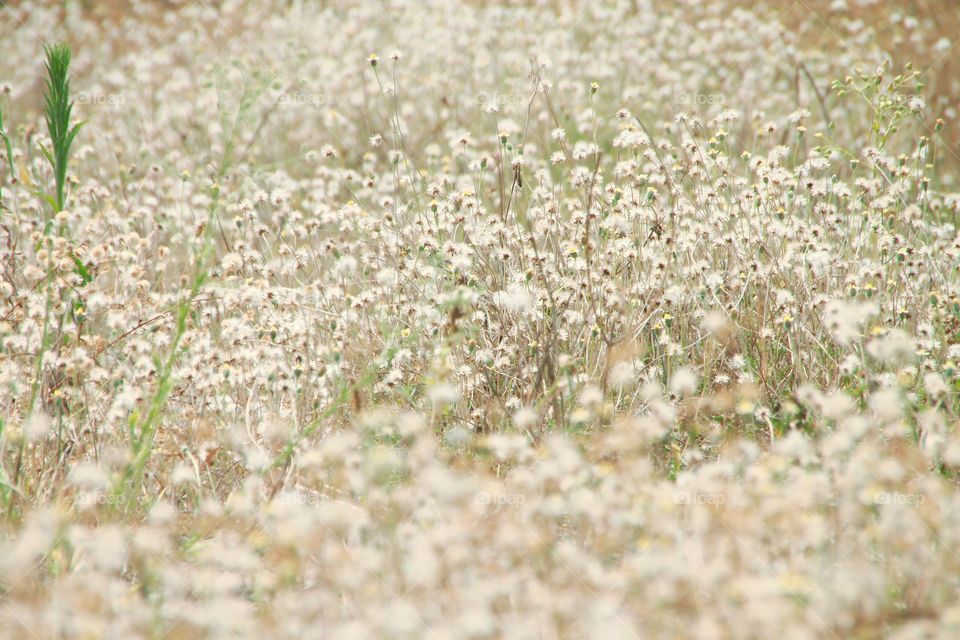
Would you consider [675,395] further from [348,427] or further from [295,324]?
[295,324]

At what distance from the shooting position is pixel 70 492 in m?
3.04

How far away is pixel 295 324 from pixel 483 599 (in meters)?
1.93

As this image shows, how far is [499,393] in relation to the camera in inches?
137

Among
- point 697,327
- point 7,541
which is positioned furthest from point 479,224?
point 7,541
